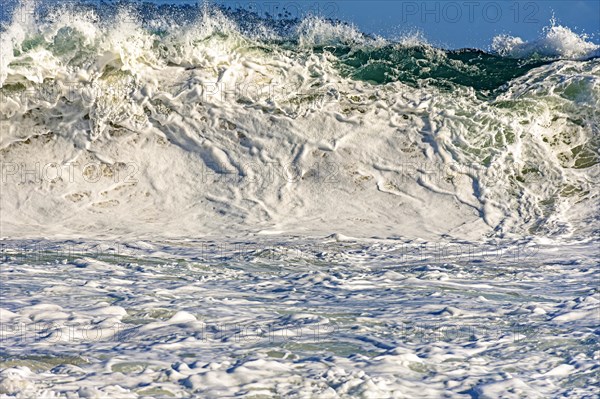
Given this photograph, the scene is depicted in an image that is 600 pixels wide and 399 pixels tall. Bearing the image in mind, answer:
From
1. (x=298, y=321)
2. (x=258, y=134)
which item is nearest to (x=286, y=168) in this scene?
(x=258, y=134)

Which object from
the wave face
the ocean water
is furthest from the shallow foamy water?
the wave face

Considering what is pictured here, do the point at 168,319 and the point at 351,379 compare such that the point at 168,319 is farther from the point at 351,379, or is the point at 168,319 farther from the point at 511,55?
the point at 511,55

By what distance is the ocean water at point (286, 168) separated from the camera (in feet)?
18.8

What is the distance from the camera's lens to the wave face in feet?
27.3

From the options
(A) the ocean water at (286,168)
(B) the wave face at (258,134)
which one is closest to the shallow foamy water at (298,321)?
(A) the ocean water at (286,168)

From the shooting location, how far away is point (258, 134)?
28.8 feet

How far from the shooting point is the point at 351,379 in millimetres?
3754

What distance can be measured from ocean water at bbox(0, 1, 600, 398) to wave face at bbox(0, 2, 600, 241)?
20 mm

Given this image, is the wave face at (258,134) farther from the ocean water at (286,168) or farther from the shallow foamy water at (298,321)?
the shallow foamy water at (298,321)

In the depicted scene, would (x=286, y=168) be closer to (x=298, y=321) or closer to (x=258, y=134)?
(x=258, y=134)

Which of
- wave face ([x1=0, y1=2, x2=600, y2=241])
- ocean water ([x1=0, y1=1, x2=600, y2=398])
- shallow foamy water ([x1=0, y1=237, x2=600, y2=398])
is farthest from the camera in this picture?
wave face ([x1=0, y1=2, x2=600, y2=241])

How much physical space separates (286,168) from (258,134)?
0.48 m

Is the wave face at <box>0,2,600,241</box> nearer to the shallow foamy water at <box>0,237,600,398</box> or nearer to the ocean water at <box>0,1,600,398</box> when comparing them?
the ocean water at <box>0,1,600,398</box>

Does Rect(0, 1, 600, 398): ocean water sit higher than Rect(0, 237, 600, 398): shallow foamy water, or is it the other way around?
Rect(0, 1, 600, 398): ocean water
